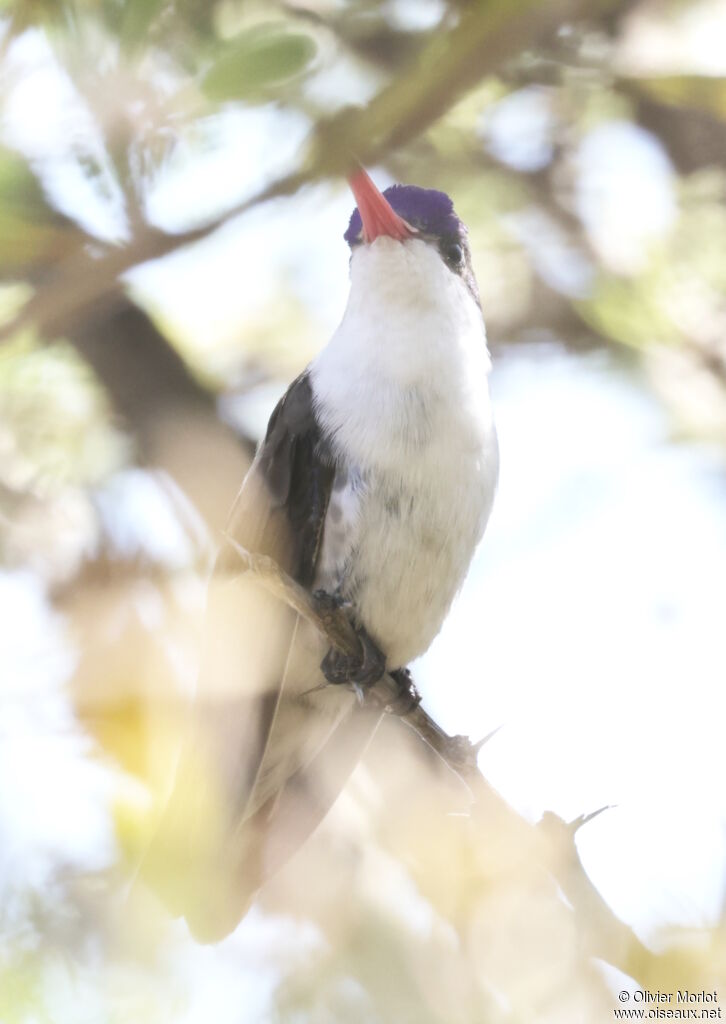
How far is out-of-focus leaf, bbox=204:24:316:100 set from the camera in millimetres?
1013

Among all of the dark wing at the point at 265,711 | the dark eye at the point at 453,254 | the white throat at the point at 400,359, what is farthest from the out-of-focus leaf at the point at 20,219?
the dark eye at the point at 453,254

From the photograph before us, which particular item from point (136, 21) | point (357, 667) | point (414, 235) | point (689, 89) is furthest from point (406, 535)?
point (136, 21)

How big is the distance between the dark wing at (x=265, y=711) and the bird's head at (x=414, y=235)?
443 mm

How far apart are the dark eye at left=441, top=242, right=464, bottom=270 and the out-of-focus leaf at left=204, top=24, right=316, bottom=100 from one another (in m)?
2.32

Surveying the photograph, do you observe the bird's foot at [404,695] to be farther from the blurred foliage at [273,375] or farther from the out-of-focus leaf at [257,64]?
the out-of-focus leaf at [257,64]

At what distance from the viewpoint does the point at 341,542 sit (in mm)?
2857

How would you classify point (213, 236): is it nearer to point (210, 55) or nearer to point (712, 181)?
point (210, 55)

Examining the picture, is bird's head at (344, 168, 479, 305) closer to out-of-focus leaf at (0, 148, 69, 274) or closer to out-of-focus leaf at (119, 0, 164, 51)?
out-of-focus leaf at (0, 148, 69, 274)

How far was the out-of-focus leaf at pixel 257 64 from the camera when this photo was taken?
101 cm

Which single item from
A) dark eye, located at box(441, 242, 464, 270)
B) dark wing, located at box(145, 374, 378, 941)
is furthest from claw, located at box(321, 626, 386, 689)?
dark eye, located at box(441, 242, 464, 270)

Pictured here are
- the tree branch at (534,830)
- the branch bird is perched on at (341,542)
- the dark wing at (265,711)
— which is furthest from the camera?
the branch bird is perched on at (341,542)

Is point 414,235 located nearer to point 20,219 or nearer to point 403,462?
point 403,462

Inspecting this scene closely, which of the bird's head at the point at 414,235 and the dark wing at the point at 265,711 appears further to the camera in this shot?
the bird's head at the point at 414,235

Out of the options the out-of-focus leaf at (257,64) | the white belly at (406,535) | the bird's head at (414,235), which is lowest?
the white belly at (406,535)
